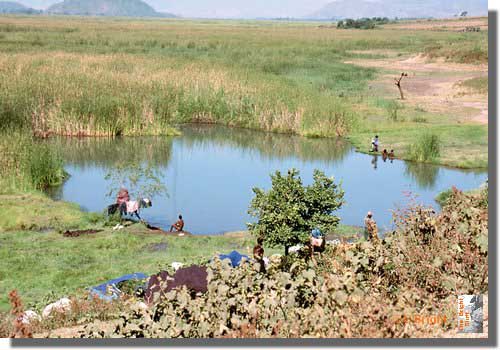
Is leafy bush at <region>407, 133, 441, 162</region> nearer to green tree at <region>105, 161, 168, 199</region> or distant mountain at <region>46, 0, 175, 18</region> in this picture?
green tree at <region>105, 161, 168, 199</region>

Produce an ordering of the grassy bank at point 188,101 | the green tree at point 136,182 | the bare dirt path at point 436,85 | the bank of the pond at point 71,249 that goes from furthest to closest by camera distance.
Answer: the bare dirt path at point 436,85
the grassy bank at point 188,101
the green tree at point 136,182
the bank of the pond at point 71,249

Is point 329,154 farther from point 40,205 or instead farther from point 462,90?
point 462,90

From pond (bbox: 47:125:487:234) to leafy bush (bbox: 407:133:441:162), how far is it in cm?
33

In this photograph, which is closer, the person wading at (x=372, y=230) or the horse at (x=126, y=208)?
the person wading at (x=372, y=230)

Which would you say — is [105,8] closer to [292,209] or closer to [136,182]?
[136,182]

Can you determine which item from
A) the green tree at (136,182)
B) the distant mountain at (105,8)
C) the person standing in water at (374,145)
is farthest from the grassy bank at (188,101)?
the distant mountain at (105,8)

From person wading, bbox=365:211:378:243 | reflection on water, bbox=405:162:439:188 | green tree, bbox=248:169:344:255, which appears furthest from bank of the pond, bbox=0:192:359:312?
reflection on water, bbox=405:162:439:188

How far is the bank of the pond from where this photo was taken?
11.0m

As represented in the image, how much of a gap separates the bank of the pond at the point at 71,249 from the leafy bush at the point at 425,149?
7.84 metres

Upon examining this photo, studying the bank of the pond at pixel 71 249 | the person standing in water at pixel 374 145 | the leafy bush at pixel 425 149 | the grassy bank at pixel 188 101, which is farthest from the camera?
the grassy bank at pixel 188 101

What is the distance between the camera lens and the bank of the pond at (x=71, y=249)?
11023 millimetres

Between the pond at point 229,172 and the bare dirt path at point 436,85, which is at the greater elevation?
the bare dirt path at point 436,85

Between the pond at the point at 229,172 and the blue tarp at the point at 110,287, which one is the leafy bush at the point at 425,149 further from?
the blue tarp at the point at 110,287

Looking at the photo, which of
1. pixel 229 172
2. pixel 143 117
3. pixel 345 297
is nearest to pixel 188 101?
pixel 143 117
